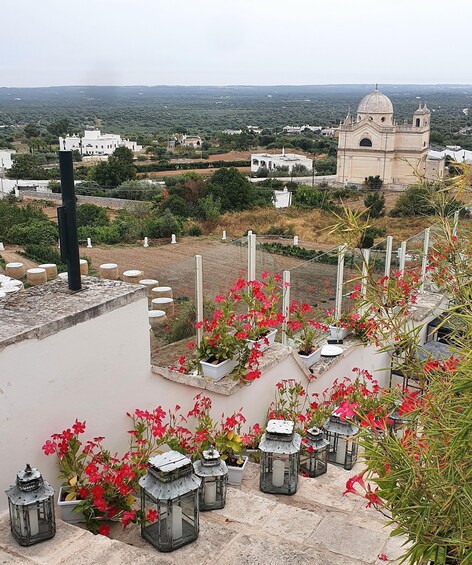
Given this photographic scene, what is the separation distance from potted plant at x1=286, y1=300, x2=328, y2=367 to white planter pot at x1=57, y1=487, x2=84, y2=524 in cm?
254

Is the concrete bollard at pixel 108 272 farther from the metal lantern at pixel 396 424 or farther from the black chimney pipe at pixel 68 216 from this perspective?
the black chimney pipe at pixel 68 216

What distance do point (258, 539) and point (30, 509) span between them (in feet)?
2.94

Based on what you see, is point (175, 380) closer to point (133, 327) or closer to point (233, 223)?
point (133, 327)

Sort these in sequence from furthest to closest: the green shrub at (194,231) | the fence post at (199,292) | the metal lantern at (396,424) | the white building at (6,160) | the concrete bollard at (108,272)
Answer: the white building at (6,160)
the green shrub at (194,231)
the concrete bollard at (108,272)
the fence post at (199,292)
the metal lantern at (396,424)

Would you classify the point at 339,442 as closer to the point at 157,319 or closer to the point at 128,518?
the point at 157,319

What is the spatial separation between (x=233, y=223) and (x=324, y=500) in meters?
25.3

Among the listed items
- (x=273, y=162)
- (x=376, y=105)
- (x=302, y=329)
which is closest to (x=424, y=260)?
(x=302, y=329)

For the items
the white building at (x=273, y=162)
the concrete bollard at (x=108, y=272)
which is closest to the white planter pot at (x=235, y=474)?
the concrete bollard at (x=108, y=272)

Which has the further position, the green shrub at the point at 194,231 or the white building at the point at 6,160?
the white building at the point at 6,160

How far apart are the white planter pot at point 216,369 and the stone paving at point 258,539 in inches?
29.6

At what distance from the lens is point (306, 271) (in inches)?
197

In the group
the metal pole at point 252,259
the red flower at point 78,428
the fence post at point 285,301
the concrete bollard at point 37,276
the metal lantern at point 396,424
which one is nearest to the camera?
the metal lantern at point 396,424

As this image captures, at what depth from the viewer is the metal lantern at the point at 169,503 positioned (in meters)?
2.39

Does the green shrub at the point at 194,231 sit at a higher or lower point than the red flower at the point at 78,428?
lower
